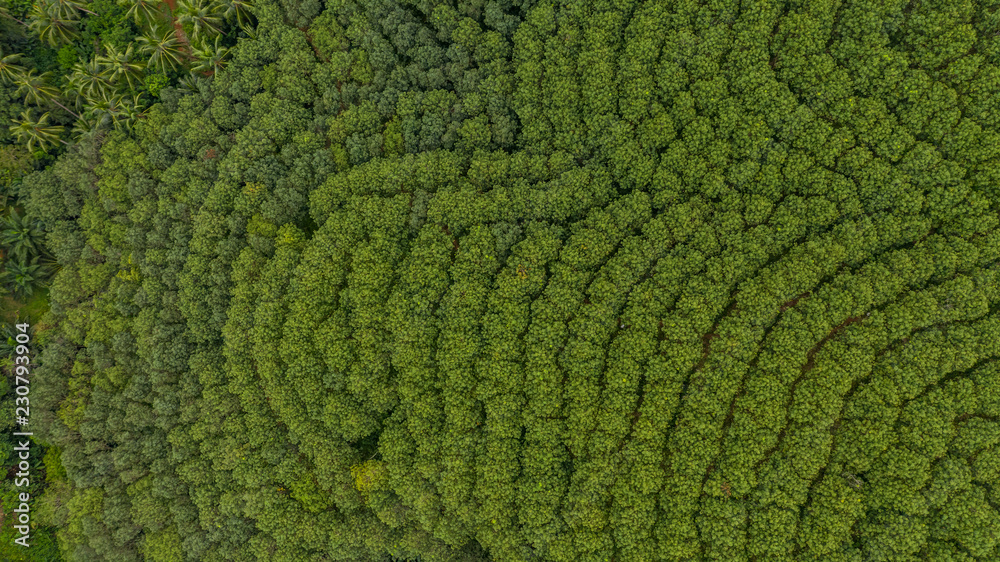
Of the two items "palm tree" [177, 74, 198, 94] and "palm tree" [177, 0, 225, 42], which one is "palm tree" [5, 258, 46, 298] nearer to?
"palm tree" [177, 74, 198, 94]

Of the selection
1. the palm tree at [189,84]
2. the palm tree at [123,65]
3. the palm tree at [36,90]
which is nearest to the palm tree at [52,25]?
the palm tree at [36,90]

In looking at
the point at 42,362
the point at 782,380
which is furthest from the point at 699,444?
the point at 42,362

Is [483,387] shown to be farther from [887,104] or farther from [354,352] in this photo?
[887,104]

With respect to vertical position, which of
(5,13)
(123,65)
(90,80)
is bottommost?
(90,80)

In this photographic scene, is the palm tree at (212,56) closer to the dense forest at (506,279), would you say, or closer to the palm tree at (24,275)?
the dense forest at (506,279)

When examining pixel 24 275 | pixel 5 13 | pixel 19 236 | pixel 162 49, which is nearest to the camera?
pixel 162 49

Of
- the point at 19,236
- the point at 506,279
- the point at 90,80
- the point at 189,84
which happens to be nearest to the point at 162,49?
the point at 189,84

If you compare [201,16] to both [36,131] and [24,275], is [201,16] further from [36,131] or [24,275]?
[24,275]
